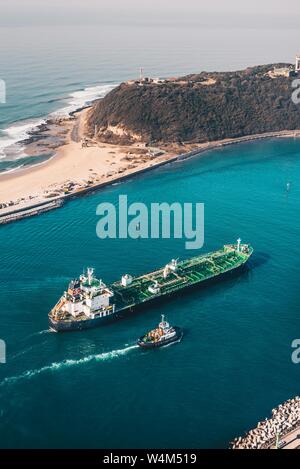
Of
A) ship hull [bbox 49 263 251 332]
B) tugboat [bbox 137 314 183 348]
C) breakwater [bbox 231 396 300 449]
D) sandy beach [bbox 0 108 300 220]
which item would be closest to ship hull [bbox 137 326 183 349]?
tugboat [bbox 137 314 183 348]

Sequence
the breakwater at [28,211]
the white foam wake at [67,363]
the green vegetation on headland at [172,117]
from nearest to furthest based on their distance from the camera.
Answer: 1. the white foam wake at [67,363]
2. the breakwater at [28,211]
3. the green vegetation on headland at [172,117]

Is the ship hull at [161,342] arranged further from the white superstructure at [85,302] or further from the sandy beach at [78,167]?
the sandy beach at [78,167]

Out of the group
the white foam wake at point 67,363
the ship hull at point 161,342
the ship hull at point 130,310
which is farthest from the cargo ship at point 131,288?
the ship hull at point 161,342

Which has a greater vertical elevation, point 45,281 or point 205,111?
point 205,111

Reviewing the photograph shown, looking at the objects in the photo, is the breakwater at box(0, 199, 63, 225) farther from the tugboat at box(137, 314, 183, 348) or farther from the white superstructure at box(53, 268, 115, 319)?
the tugboat at box(137, 314, 183, 348)

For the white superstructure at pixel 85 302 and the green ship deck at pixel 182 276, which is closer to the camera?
the white superstructure at pixel 85 302

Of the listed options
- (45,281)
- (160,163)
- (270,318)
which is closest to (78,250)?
(45,281)
